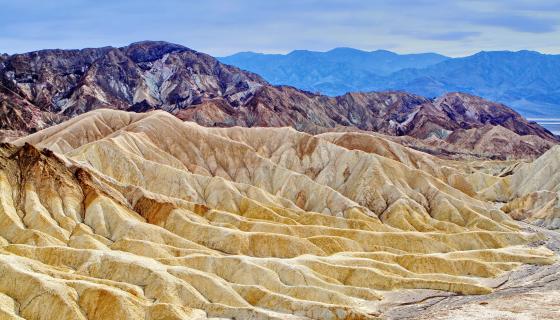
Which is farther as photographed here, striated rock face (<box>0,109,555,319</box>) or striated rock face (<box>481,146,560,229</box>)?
striated rock face (<box>481,146,560,229</box>)

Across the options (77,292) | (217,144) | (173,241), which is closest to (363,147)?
(217,144)

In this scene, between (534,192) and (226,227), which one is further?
(534,192)

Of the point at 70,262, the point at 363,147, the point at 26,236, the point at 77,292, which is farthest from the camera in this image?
the point at 363,147

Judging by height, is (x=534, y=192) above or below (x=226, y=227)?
below

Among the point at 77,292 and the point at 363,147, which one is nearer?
the point at 77,292

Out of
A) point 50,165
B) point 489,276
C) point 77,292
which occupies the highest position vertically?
point 50,165

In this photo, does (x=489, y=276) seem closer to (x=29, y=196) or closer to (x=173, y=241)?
(x=173, y=241)

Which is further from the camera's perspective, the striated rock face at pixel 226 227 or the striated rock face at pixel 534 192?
the striated rock face at pixel 534 192

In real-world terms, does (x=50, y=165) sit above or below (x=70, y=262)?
above
